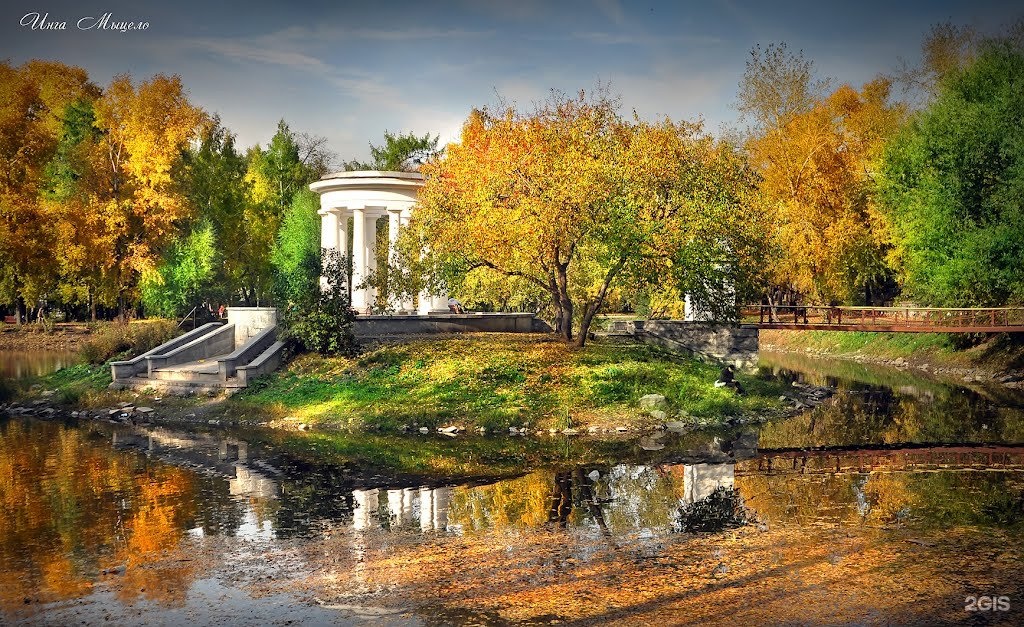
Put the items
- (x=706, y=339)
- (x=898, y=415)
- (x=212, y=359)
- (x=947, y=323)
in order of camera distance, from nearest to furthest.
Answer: (x=898, y=415) < (x=212, y=359) < (x=706, y=339) < (x=947, y=323)

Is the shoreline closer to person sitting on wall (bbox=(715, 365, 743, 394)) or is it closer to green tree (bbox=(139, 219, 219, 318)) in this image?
person sitting on wall (bbox=(715, 365, 743, 394))

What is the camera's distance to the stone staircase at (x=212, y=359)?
31.9 m

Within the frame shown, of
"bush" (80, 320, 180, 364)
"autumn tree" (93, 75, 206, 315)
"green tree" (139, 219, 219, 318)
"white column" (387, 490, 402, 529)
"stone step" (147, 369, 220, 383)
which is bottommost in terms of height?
"white column" (387, 490, 402, 529)

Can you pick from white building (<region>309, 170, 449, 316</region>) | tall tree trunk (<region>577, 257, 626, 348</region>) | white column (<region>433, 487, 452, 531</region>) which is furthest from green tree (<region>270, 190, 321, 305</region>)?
white column (<region>433, 487, 452, 531</region>)

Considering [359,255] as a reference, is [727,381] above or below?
below

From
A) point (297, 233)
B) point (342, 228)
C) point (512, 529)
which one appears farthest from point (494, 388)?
point (297, 233)

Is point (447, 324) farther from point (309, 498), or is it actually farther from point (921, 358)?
point (921, 358)

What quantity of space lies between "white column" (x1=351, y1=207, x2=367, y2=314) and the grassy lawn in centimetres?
1028

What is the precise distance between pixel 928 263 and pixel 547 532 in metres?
32.8

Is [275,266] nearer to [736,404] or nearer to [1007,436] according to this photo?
[736,404]

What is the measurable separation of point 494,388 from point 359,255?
58.6ft

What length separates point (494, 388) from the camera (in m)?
29.3

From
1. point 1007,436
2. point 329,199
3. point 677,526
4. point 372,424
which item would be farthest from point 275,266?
point 677,526

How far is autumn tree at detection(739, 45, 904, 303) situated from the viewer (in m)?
53.0
